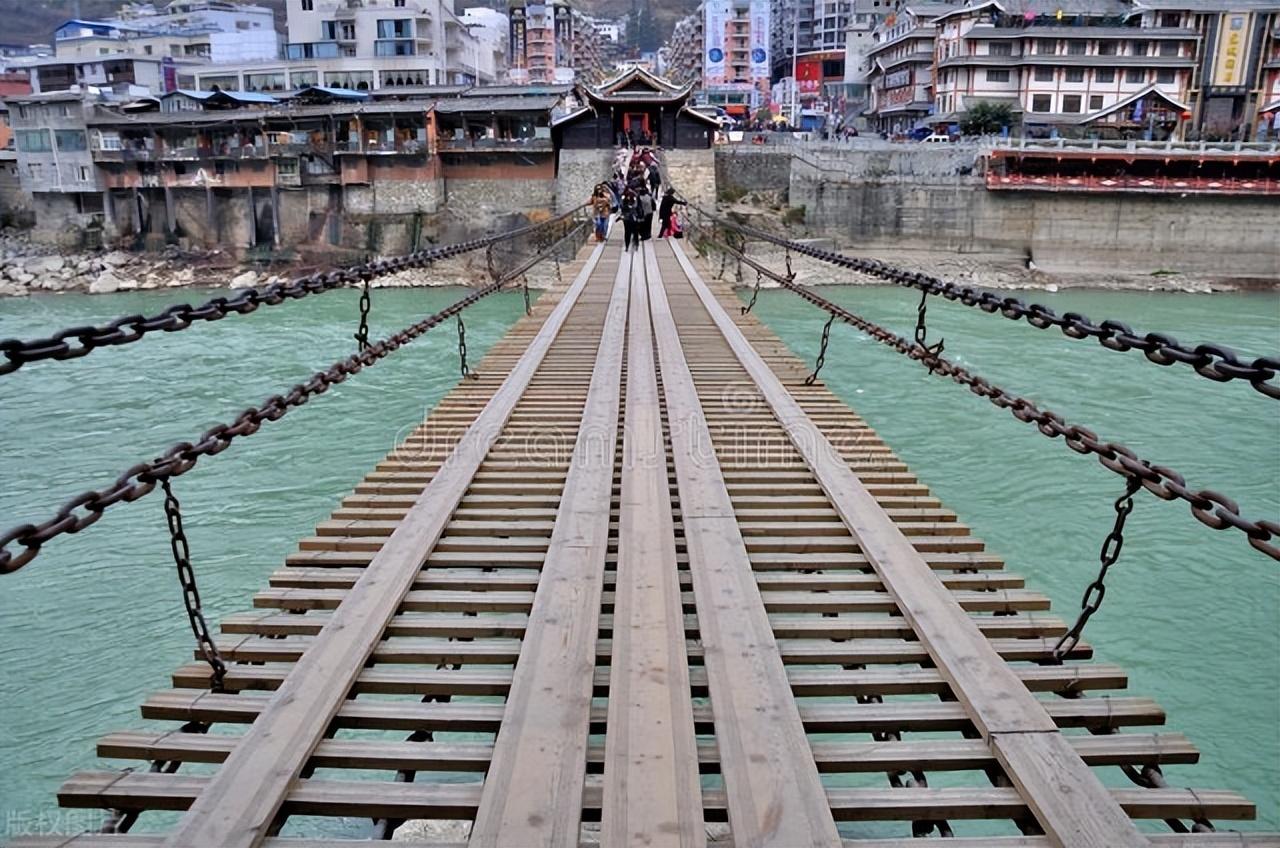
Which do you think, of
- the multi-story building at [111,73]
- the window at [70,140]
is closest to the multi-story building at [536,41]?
the multi-story building at [111,73]

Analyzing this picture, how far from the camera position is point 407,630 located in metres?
3.15

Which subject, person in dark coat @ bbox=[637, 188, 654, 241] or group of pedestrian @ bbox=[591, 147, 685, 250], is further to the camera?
person in dark coat @ bbox=[637, 188, 654, 241]

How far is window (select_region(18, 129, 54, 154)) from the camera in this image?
35.8 m

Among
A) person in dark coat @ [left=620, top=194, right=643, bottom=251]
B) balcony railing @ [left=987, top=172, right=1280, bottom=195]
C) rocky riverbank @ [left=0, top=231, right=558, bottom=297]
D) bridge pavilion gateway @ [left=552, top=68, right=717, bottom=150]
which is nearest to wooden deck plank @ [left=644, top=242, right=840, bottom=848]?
person in dark coat @ [left=620, top=194, right=643, bottom=251]

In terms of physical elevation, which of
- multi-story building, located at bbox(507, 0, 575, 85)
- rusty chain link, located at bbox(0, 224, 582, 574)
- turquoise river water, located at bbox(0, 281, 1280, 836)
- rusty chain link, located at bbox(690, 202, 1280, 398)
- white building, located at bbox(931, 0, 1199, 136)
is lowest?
turquoise river water, located at bbox(0, 281, 1280, 836)

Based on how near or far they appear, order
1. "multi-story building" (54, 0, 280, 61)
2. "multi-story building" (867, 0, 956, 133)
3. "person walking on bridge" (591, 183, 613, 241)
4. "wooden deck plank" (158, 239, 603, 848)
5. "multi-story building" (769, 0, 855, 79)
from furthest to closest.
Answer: "multi-story building" (769, 0, 855, 79) < "multi-story building" (54, 0, 280, 61) < "multi-story building" (867, 0, 956, 133) < "person walking on bridge" (591, 183, 613, 241) < "wooden deck plank" (158, 239, 603, 848)

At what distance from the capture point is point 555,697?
2.70m

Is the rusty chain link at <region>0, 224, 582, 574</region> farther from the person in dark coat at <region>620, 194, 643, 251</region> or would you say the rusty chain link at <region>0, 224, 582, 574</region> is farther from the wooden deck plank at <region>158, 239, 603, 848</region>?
the person in dark coat at <region>620, 194, 643, 251</region>

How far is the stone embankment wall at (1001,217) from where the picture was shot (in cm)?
3278

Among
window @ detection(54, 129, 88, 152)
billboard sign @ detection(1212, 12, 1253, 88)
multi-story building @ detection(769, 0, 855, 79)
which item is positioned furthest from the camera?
multi-story building @ detection(769, 0, 855, 79)

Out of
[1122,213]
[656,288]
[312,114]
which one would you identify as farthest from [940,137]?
[656,288]

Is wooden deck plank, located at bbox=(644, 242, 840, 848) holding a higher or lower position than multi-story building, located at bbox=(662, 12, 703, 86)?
lower

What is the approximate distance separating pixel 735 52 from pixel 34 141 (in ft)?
147

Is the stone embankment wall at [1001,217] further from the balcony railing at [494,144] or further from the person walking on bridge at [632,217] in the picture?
the person walking on bridge at [632,217]
